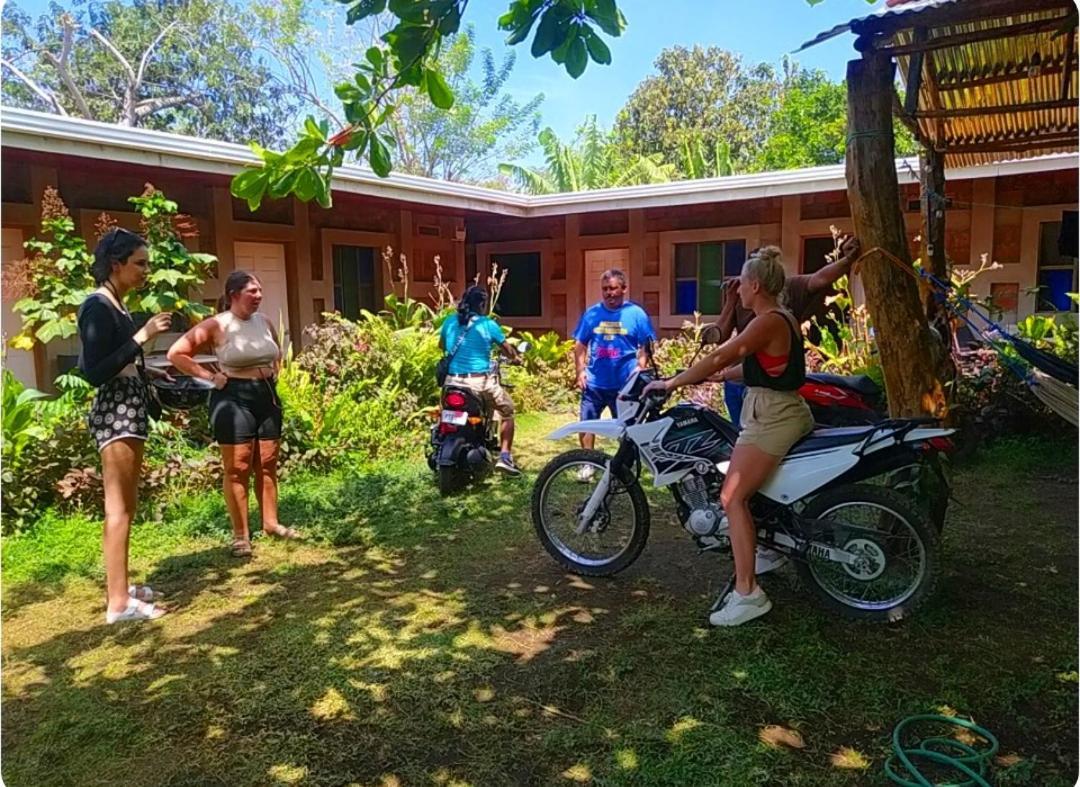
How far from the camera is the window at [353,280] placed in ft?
32.4

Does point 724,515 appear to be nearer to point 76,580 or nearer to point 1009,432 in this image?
point 76,580

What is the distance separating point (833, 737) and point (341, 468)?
4.73 metres

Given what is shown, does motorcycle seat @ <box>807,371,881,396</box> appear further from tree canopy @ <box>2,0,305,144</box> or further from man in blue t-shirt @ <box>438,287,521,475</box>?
tree canopy @ <box>2,0,305,144</box>

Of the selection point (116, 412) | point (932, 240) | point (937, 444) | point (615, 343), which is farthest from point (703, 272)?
point (116, 412)

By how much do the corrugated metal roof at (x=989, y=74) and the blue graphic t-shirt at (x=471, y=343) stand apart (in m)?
3.11

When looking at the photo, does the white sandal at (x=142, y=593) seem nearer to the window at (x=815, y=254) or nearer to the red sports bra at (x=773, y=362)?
the red sports bra at (x=773, y=362)

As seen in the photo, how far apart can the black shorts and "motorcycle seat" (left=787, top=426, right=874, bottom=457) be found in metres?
2.90

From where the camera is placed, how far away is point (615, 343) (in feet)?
17.9

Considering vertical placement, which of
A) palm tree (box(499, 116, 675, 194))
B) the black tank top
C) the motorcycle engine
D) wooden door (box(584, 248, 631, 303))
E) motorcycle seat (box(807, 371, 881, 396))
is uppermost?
palm tree (box(499, 116, 675, 194))

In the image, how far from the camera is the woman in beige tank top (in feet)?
13.8

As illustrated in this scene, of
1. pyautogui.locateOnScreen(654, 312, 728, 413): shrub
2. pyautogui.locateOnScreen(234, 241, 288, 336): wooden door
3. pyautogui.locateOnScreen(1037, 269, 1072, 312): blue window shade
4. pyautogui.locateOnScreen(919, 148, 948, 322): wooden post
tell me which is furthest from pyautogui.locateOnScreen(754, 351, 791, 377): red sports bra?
pyautogui.locateOnScreen(1037, 269, 1072, 312): blue window shade

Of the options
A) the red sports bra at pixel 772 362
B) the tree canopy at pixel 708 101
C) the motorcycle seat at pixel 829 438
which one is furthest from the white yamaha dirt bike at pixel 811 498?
the tree canopy at pixel 708 101

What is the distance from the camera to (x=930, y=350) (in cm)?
355

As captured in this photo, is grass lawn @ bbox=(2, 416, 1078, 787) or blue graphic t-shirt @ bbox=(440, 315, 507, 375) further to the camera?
blue graphic t-shirt @ bbox=(440, 315, 507, 375)
